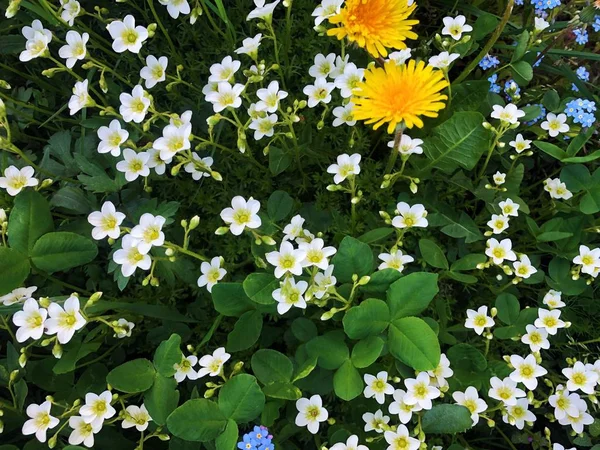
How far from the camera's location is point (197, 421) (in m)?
1.43

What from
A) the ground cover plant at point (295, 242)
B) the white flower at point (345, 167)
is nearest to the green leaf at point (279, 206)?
the ground cover plant at point (295, 242)

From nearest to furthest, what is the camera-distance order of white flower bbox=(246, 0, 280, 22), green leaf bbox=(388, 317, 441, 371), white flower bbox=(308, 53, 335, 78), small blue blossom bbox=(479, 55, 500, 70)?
green leaf bbox=(388, 317, 441, 371), white flower bbox=(246, 0, 280, 22), white flower bbox=(308, 53, 335, 78), small blue blossom bbox=(479, 55, 500, 70)

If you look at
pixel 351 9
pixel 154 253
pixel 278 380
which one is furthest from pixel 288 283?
pixel 351 9

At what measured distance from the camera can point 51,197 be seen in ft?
6.24

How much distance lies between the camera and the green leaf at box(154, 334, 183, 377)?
59.5 inches

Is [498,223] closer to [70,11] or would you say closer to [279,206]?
[279,206]

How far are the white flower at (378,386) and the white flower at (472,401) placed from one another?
197mm

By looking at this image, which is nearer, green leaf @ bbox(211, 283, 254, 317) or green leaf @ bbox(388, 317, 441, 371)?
green leaf @ bbox(388, 317, 441, 371)

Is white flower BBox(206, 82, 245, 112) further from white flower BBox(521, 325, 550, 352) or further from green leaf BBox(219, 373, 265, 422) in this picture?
white flower BBox(521, 325, 550, 352)

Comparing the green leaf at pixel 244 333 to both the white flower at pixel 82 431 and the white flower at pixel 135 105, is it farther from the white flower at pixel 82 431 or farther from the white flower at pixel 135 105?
the white flower at pixel 135 105

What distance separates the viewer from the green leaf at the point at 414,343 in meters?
1.41

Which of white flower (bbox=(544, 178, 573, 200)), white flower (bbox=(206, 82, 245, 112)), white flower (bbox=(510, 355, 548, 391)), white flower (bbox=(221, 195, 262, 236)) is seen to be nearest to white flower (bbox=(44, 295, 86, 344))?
white flower (bbox=(221, 195, 262, 236))

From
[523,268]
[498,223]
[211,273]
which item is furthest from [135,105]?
[523,268]

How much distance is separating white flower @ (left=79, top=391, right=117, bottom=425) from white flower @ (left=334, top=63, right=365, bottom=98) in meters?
1.16
